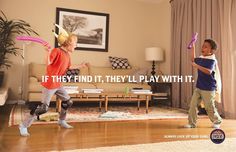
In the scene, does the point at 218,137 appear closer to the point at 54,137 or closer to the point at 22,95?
the point at 54,137

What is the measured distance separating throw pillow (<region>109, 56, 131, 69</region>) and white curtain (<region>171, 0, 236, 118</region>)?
1.01 metres

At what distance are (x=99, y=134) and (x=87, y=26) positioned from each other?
11.0ft

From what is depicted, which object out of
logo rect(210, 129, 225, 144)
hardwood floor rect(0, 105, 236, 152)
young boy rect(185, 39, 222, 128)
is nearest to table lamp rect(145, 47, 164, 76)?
hardwood floor rect(0, 105, 236, 152)

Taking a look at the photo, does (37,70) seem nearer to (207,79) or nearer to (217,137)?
(207,79)

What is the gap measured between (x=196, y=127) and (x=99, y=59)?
3.05 metres

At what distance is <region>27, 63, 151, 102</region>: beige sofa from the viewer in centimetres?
425

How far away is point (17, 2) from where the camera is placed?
5043 millimetres

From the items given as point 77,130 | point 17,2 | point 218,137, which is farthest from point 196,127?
point 17,2

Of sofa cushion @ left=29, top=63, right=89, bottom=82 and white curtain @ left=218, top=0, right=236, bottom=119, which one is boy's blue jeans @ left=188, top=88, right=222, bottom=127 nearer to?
white curtain @ left=218, top=0, right=236, bottom=119

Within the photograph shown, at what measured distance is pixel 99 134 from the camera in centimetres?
267

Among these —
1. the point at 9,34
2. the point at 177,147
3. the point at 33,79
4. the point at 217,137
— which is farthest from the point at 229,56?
the point at 9,34

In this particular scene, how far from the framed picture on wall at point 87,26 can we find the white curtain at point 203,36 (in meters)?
1.49

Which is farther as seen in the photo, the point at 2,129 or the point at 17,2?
the point at 17,2

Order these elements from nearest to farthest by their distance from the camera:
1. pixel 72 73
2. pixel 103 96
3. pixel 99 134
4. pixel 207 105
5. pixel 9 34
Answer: pixel 99 134
pixel 207 105
pixel 103 96
pixel 9 34
pixel 72 73
